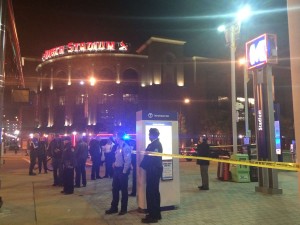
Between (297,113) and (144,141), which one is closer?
(297,113)

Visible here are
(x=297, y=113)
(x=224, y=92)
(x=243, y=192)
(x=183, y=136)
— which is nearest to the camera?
(x=297, y=113)

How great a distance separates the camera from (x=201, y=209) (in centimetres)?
812

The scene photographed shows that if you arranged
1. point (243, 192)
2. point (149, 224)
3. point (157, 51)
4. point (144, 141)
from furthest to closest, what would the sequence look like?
point (157, 51) → point (243, 192) → point (144, 141) → point (149, 224)

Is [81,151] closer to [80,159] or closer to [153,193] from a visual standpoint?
[80,159]

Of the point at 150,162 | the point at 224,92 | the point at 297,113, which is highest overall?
the point at 224,92

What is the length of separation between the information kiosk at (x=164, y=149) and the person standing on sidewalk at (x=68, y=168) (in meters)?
3.52

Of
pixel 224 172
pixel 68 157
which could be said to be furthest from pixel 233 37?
pixel 68 157

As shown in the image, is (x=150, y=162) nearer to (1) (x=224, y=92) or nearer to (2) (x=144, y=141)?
(2) (x=144, y=141)

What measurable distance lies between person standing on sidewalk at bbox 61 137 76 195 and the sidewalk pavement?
26 cm

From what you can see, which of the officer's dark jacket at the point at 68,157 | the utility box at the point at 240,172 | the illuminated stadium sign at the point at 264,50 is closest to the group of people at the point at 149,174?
the officer's dark jacket at the point at 68,157

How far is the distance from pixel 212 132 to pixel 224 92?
1301cm

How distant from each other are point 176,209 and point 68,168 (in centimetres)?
433

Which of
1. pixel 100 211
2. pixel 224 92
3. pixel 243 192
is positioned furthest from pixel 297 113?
pixel 224 92

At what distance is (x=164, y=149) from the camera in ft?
26.9
